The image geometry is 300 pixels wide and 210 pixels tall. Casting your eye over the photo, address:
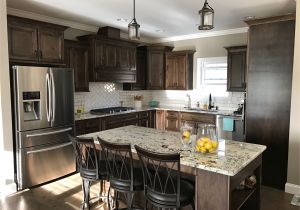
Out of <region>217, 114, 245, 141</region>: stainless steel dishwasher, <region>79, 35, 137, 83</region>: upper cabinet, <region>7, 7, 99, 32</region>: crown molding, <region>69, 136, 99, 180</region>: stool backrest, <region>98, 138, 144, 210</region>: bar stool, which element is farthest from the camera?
→ <region>79, 35, 137, 83</region>: upper cabinet

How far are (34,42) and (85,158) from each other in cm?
220

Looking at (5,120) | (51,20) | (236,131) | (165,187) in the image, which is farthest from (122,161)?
(51,20)

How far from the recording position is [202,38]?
19.5ft

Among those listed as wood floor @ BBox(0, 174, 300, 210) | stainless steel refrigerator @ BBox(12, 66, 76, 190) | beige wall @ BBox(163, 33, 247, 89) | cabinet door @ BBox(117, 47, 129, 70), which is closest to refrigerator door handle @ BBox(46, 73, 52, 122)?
stainless steel refrigerator @ BBox(12, 66, 76, 190)

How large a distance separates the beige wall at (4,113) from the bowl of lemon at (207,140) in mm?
2709

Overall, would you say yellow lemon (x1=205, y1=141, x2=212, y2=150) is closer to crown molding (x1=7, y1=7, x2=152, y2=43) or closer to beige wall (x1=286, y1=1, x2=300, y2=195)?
beige wall (x1=286, y1=1, x2=300, y2=195)

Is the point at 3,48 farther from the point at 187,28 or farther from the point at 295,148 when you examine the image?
the point at 295,148

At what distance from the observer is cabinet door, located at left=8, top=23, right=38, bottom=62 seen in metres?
3.55

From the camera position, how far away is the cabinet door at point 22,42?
3549mm

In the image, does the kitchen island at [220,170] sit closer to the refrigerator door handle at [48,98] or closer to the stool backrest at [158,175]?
the stool backrest at [158,175]

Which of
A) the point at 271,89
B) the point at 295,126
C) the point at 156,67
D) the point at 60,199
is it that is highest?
the point at 156,67

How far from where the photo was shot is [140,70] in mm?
6277

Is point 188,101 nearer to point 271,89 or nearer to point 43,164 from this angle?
point 271,89

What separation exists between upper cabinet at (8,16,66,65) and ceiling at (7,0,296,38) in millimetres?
341
